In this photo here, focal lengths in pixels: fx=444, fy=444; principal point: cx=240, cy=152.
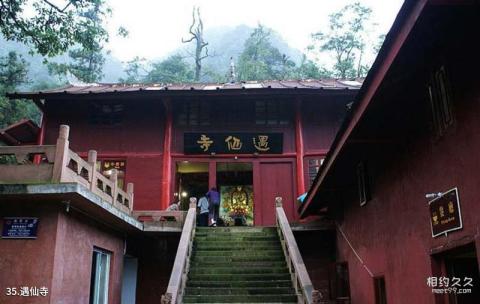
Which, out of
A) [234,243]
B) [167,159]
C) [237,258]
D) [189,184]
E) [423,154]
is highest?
[189,184]

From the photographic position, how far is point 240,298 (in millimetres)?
8773

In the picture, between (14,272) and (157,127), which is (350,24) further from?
(14,272)

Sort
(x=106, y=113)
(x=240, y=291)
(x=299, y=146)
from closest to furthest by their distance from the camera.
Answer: (x=240, y=291) < (x=299, y=146) < (x=106, y=113)

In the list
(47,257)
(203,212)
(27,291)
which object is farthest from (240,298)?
(203,212)

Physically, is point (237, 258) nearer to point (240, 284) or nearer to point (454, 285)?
point (240, 284)

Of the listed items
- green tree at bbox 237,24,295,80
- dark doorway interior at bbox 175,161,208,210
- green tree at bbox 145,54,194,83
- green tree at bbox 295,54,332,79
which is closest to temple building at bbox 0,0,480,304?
dark doorway interior at bbox 175,161,208,210

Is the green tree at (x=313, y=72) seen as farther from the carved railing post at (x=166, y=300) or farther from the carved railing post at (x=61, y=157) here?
the carved railing post at (x=166, y=300)

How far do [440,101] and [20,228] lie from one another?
267 inches

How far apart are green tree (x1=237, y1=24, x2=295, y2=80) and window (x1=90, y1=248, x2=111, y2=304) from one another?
25869 millimetres

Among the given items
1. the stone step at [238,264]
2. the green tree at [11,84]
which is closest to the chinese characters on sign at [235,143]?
the stone step at [238,264]

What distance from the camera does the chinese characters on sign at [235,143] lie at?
1406cm

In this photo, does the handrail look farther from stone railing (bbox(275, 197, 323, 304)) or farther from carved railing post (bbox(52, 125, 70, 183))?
carved railing post (bbox(52, 125, 70, 183))

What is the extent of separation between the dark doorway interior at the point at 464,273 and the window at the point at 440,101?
1.45 meters

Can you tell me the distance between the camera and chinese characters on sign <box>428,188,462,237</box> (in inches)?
188
